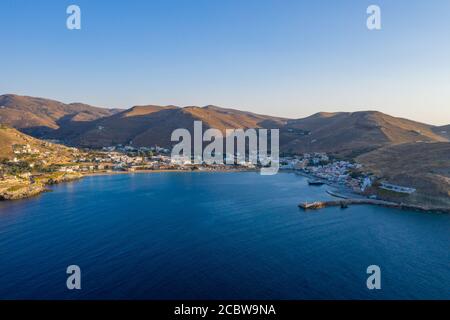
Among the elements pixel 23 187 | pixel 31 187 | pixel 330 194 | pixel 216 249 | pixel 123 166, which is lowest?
pixel 216 249

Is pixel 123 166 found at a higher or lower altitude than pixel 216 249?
higher

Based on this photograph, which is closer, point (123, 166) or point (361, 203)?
point (361, 203)

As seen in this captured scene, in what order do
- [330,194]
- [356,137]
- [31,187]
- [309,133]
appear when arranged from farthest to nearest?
[309,133], [356,137], [31,187], [330,194]

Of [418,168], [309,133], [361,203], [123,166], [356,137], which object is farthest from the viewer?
[309,133]

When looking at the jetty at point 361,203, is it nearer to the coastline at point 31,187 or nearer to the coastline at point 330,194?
the coastline at point 330,194

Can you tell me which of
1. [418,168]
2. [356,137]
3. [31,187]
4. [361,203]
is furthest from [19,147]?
[356,137]

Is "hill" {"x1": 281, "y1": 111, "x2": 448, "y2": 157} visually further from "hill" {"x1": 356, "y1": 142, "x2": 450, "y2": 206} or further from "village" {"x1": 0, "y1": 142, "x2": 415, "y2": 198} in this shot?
"hill" {"x1": 356, "y1": 142, "x2": 450, "y2": 206}

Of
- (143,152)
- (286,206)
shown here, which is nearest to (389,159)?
(286,206)

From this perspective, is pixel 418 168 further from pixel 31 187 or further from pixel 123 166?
pixel 123 166
